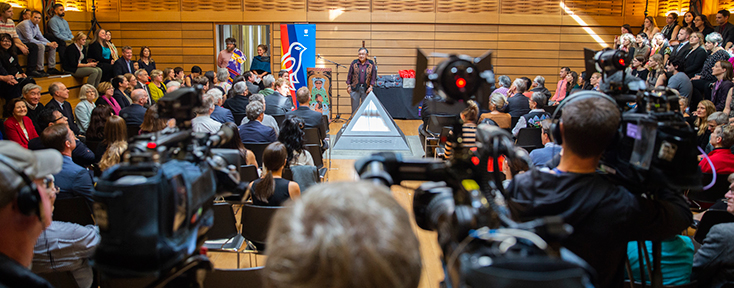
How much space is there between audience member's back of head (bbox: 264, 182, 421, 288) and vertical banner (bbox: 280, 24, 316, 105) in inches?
380

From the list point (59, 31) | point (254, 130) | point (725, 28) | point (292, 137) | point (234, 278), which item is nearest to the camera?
point (234, 278)

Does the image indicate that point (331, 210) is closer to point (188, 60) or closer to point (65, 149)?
point (65, 149)

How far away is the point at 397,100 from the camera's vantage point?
10742 mm

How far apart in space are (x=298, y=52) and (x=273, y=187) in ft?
24.8

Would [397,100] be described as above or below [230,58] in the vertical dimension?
below

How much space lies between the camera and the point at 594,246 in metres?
1.53

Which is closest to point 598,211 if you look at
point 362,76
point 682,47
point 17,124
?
point 17,124

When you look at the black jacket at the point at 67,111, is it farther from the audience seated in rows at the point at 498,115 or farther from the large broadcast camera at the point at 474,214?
the large broadcast camera at the point at 474,214

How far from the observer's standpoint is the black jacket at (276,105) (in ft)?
22.5

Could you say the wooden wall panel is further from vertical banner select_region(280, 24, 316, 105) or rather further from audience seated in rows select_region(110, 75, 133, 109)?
audience seated in rows select_region(110, 75, 133, 109)

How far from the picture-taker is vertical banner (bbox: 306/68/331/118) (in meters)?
9.27

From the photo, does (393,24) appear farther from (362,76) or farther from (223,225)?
(223,225)

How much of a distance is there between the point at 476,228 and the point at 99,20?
41.7ft

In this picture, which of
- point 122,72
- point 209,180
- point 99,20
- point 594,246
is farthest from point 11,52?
point 594,246
